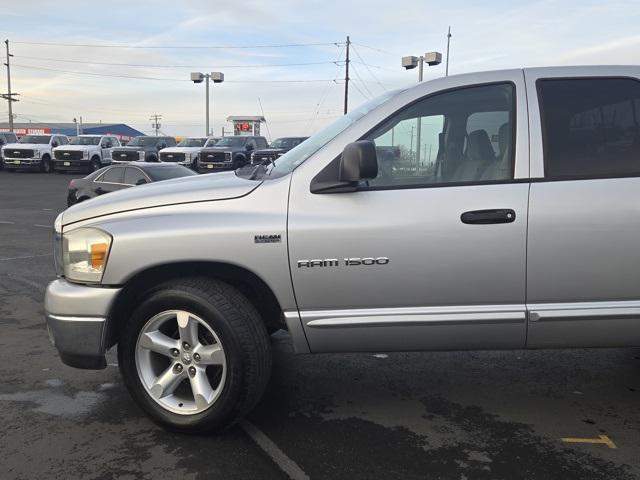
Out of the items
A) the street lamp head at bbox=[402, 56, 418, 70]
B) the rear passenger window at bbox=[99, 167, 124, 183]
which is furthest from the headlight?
the street lamp head at bbox=[402, 56, 418, 70]

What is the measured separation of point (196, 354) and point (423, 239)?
1.37 metres

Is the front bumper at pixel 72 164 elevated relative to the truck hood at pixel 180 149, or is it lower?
lower

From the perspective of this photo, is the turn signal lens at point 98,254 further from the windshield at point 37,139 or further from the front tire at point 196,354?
the windshield at point 37,139

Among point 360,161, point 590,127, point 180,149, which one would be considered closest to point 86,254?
point 360,161

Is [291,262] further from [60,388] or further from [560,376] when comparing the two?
[560,376]

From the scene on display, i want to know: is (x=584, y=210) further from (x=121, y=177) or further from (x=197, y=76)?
(x=197, y=76)

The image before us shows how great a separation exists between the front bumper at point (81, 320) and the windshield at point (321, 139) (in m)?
1.17

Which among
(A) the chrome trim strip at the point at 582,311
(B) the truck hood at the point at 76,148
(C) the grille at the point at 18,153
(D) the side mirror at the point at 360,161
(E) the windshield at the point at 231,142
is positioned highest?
(E) the windshield at the point at 231,142

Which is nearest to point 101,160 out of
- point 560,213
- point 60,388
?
point 60,388

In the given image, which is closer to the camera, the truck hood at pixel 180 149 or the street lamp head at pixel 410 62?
the truck hood at pixel 180 149

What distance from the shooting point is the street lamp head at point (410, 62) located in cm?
2750

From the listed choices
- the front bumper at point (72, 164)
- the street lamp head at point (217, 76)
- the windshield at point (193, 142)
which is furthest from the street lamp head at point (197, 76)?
the front bumper at point (72, 164)

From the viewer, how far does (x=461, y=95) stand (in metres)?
3.25

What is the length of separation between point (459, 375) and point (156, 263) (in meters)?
2.29
